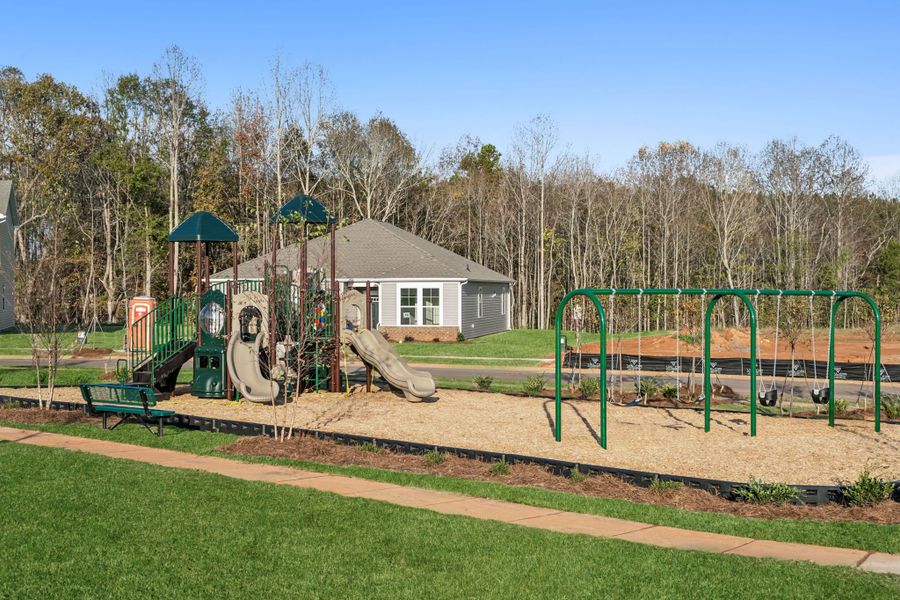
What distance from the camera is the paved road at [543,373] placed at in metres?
21.1

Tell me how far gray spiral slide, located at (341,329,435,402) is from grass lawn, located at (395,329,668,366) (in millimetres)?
10206

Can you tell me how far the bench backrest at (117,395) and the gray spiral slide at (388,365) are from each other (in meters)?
5.00

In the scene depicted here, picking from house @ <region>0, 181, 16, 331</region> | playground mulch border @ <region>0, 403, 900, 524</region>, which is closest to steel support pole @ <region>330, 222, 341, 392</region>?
playground mulch border @ <region>0, 403, 900, 524</region>

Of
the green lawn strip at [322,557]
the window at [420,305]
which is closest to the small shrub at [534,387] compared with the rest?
the green lawn strip at [322,557]

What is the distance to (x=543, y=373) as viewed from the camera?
23.8 m

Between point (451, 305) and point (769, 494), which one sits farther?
point (451, 305)

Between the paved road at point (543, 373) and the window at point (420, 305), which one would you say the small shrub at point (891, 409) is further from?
the window at point (420, 305)

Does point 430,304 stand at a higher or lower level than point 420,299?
lower

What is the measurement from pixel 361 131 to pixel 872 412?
4696 cm

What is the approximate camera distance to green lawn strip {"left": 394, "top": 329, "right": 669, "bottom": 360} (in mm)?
31625

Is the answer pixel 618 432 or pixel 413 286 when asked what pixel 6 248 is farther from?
pixel 618 432

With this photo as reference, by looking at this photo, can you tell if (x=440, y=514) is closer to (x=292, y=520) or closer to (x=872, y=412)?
(x=292, y=520)

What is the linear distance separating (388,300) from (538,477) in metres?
26.8

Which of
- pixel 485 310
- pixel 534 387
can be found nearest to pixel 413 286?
pixel 485 310
